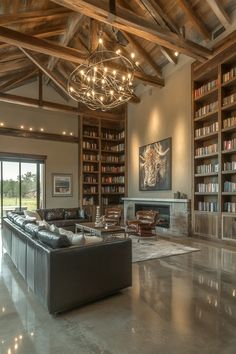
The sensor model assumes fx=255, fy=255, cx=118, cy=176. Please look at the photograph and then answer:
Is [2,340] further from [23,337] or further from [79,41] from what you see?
[79,41]

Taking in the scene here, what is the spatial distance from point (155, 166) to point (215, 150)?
2.55 metres

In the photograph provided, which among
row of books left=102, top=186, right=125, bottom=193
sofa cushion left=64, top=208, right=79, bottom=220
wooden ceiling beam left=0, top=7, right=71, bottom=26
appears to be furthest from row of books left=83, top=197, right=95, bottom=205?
→ wooden ceiling beam left=0, top=7, right=71, bottom=26

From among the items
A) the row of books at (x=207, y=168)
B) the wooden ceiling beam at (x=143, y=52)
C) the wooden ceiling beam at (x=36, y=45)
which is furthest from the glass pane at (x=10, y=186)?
the row of books at (x=207, y=168)

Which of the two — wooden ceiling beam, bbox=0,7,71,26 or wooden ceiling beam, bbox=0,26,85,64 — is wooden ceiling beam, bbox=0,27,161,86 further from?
wooden ceiling beam, bbox=0,7,71,26

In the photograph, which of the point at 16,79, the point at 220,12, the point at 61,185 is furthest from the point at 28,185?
the point at 220,12

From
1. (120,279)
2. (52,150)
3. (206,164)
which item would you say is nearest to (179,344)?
(120,279)

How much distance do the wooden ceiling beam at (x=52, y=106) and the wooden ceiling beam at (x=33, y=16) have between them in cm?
311

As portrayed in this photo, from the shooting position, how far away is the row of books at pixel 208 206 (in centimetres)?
678

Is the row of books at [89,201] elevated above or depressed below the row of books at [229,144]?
below

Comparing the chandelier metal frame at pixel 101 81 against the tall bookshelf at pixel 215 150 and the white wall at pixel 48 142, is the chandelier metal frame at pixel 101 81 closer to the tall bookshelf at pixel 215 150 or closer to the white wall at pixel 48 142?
the tall bookshelf at pixel 215 150

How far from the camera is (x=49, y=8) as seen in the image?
619 centimetres

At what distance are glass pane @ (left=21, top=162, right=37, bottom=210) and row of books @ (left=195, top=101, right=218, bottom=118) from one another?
6430 millimetres

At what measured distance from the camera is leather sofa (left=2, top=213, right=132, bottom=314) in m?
2.71

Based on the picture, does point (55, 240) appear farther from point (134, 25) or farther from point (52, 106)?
point (52, 106)
